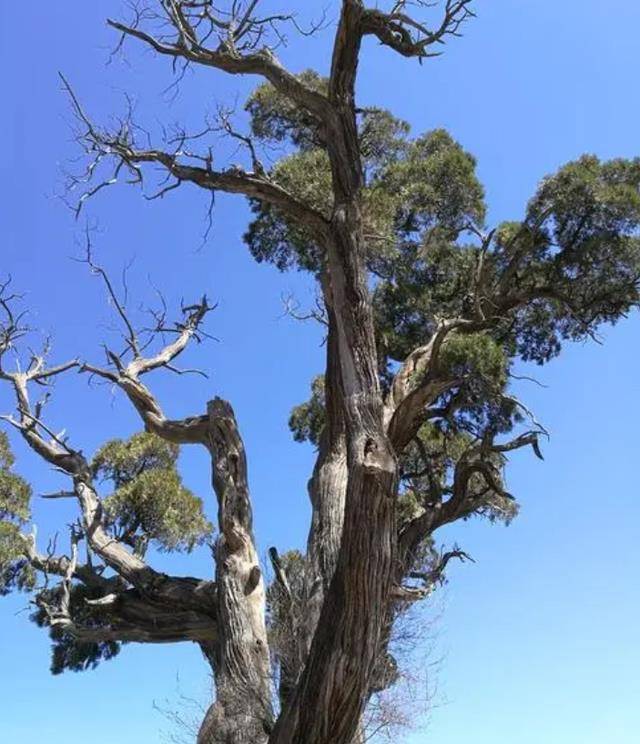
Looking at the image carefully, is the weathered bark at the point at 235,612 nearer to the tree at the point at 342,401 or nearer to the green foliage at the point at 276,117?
the tree at the point at 342,401

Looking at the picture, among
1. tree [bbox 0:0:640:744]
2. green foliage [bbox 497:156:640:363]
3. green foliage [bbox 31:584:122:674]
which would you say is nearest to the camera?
tree [bbox 0:0:640:744]

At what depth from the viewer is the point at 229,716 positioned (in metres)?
6.18

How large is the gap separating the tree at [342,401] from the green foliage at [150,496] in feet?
0.11

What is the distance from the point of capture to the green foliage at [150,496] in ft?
40.6

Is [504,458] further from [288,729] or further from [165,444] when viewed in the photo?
[288,729]

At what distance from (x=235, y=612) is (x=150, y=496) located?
581 cm

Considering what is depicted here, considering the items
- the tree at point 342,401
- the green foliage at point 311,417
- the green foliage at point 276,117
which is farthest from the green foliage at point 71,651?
the green foliage at point 276,117

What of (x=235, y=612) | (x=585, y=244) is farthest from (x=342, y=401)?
(x=585, y=244)

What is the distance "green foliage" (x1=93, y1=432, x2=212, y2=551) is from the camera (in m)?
12.4

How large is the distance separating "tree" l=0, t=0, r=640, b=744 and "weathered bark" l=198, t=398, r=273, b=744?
0.06 ft

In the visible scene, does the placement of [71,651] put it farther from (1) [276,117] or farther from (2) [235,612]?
(1) [276,117]

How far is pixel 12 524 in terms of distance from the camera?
42.1 feet

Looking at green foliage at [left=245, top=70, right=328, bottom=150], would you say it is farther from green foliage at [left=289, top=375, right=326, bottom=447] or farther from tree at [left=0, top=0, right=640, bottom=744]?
green foliage at [left=289, top=375, right=326, bottom=447]

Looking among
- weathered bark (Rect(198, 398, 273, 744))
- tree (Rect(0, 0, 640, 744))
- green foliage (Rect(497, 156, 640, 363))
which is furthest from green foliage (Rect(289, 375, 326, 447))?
weathered bark (Rect(198, 398, 273, 744))
